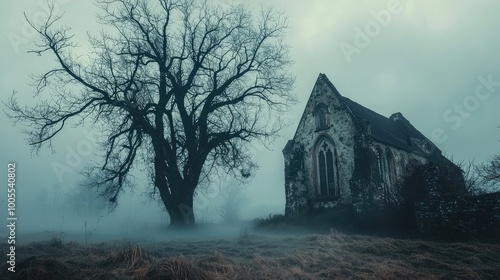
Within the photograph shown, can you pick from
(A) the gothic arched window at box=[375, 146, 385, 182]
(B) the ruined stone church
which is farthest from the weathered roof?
(A) the gothic arched window at box=[375, 146, 385, 182]

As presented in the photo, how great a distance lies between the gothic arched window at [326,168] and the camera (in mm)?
22234

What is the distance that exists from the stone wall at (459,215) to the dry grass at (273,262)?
2.40 metres

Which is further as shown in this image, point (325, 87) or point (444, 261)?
point (325, 87)

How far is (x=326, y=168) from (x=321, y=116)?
12.0ft

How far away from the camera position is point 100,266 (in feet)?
22.7

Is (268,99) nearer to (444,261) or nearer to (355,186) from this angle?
(355,186)

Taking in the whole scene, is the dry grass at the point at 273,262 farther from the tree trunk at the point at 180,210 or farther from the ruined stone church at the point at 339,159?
the ruined stone church at the point at 339,159

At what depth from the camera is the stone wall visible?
12.4 meters

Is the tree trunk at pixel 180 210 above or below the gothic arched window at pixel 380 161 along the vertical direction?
Result: below

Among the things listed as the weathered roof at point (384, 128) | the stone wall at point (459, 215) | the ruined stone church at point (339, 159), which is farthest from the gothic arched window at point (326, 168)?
the stone wall at point (459, 215)

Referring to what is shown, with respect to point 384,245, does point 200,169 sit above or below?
above

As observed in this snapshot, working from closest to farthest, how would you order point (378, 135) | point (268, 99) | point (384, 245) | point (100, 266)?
point (100, 266), point (384, 245), point (268, 99), point (378, 135)

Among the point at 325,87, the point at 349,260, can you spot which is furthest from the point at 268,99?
the point at 349,260

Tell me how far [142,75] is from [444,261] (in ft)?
56.7
